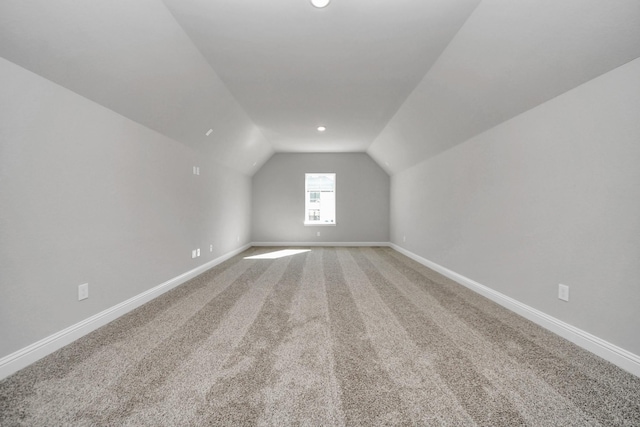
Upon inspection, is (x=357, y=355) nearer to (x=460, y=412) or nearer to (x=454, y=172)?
(x=460, y=412)

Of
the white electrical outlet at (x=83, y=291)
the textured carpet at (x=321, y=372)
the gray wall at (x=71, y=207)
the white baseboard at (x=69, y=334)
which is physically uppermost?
the gray wall at (x=71, y=207)

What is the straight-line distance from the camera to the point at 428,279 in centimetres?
393

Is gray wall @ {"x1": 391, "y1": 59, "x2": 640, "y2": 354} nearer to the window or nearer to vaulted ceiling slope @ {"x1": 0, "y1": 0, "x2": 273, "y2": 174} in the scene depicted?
vaulted ceiling slope @ {"x1": 0, "y1": 0, "x2": 273, "y2": 174}

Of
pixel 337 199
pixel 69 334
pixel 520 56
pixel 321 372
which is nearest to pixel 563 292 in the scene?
pixel 520 56

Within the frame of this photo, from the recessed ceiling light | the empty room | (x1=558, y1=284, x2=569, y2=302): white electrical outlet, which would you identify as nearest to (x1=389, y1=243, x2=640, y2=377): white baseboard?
the empty room

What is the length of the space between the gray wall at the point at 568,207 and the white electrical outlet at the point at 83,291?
3.95m

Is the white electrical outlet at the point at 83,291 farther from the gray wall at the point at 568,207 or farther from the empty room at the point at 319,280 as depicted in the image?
the gray wall at the point at 568,207

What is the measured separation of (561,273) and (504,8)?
209 centimetres

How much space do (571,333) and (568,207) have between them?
0.99 meters

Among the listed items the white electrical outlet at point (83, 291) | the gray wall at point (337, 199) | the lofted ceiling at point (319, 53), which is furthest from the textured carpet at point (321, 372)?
the gray wall at point (337, 199)

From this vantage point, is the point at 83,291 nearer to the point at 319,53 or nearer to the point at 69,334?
the point at 69,334

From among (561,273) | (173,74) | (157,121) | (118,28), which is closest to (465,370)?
(561,273)

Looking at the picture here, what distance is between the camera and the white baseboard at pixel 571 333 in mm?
1671

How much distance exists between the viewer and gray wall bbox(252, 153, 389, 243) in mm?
7516
